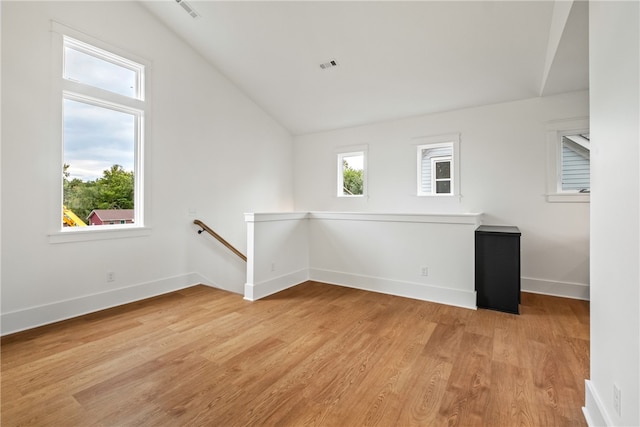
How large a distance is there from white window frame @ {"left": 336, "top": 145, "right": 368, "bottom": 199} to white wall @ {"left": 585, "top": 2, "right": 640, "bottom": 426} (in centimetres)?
391

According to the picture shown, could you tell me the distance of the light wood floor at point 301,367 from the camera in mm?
1735

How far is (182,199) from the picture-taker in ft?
14.2

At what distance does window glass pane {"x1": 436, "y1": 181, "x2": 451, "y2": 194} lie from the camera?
486 centimetres

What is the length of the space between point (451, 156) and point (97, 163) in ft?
16.2

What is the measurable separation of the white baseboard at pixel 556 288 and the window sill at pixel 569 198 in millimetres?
1082

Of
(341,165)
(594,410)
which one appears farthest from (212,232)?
(594,410)

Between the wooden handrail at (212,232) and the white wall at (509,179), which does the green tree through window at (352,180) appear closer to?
the white wall at (509,179)

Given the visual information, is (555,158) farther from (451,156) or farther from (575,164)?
(451,156)

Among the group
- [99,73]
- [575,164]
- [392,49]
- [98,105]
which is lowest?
[575,164]

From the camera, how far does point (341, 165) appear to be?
5.99 metres

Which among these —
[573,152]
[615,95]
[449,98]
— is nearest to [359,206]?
[449,98]

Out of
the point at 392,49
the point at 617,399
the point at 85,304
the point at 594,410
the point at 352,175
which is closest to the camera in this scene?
the point at 617,399

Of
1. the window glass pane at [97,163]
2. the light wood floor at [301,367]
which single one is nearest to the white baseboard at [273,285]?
the light wood floor at [301,367]

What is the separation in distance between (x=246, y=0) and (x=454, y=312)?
171 inches
